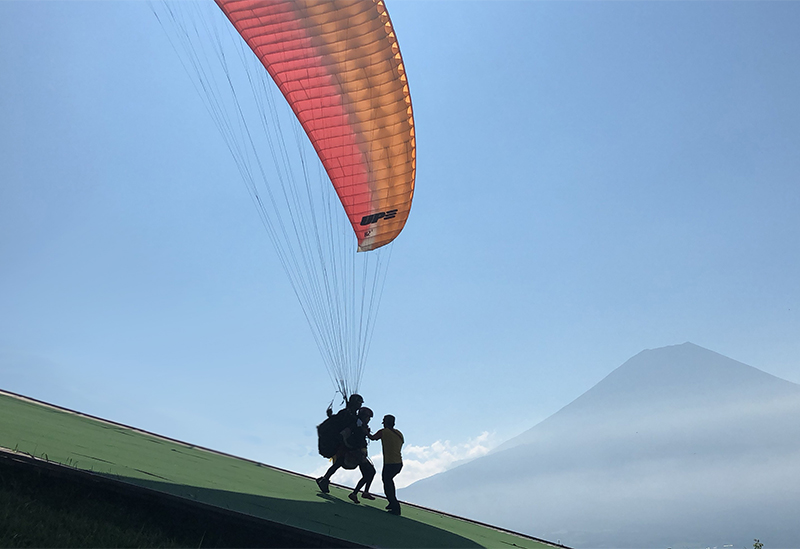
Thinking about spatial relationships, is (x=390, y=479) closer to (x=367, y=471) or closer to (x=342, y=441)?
(x=367, y=471)

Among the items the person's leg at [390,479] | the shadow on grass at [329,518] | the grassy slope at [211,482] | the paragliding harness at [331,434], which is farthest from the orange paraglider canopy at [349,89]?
the shadow on grass at [329,518]

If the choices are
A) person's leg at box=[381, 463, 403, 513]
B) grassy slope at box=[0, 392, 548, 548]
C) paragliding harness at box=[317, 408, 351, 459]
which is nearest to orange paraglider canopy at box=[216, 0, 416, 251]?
paragliding harness at box=[317, 408, 351, 459]

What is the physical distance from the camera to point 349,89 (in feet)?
33.5

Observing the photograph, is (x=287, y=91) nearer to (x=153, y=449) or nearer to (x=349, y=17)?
(x=349, y=17)

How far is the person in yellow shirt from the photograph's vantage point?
28.4 ft

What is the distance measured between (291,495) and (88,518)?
122 inches

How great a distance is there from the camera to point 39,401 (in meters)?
11.0

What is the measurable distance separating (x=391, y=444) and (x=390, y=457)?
0.61 ft

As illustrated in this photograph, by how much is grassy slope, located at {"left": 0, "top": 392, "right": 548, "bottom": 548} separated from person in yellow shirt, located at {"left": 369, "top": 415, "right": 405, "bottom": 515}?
237 millimetres

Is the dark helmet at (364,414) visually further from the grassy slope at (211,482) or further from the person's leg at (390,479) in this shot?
the grassy slope at (211,482)

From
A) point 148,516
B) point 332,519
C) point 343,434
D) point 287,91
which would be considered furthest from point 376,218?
point 148,516

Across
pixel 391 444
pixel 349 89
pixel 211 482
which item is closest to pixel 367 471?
pixel 391 444

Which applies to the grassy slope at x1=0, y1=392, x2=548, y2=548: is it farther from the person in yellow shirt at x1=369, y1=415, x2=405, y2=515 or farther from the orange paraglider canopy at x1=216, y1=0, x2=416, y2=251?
the orange paraglider canopy at x1=216, y1=0, x2=416, y2=251

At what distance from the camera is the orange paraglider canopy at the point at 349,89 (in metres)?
9.59
